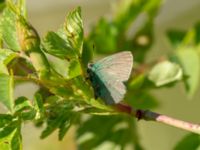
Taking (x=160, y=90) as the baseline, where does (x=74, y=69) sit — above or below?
above

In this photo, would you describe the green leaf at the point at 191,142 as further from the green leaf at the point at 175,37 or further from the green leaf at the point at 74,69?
the green leaf at the point at 175,37

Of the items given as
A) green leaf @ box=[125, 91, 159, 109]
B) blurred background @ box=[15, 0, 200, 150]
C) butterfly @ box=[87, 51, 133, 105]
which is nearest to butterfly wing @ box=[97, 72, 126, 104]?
butterfly @ box=[87, 51, 133, 105]

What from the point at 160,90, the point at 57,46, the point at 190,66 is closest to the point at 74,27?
the point at 57,46

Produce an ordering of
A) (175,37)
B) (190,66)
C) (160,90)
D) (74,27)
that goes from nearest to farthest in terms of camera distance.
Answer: (74,27)
(190,66)
(175,37)
(160,90)

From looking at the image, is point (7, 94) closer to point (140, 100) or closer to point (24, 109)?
point (24, 109)

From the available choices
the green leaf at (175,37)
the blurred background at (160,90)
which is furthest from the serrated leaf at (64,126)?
the blurred background at (160,90)

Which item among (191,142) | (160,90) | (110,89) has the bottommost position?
(160,90)

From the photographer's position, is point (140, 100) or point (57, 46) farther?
point (140, 100)
